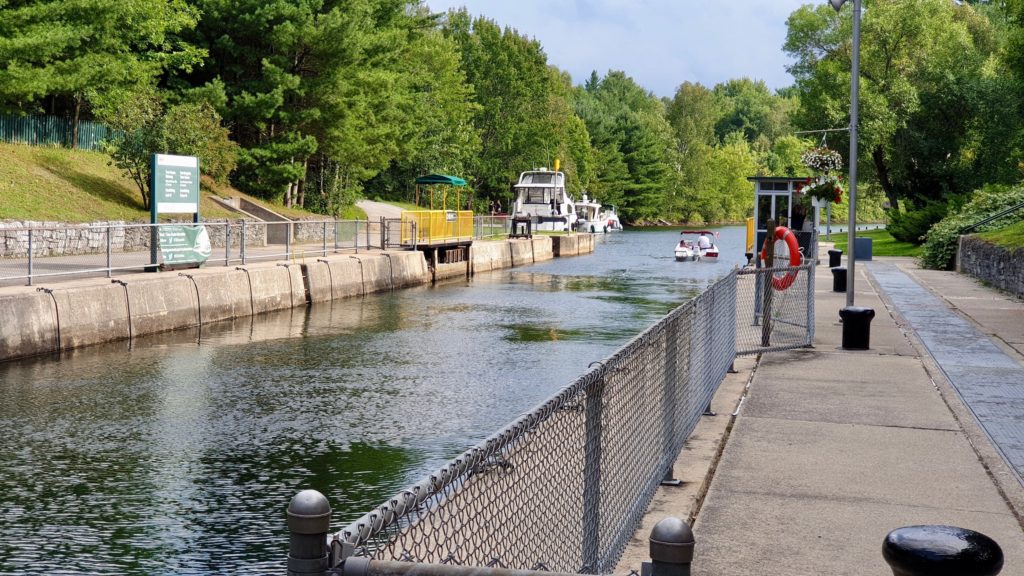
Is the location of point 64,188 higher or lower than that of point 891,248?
higher

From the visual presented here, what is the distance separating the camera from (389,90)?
57.2 m

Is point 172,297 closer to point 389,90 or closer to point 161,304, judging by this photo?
point 161,304

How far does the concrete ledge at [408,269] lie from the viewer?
37.5 m

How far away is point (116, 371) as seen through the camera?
18.1 metres

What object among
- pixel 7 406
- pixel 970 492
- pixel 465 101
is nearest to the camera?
pixel 970 492

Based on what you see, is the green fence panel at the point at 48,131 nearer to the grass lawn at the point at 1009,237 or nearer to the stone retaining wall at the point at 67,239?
the stone retaining wall at the point at 67,239

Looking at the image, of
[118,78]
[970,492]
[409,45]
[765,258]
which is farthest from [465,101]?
[970,492]

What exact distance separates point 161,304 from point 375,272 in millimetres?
12539

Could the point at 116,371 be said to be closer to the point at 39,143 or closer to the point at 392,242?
the point at 392,242

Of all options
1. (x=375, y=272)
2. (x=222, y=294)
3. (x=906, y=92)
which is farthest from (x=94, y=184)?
(x=906, y=92)

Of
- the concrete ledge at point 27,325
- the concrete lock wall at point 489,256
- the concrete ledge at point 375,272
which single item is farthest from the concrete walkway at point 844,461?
the concrete lock wall at point 489,256

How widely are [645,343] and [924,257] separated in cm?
3880

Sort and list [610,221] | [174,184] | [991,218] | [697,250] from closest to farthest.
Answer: [174,184], [991,218], [697,250], [610,221]

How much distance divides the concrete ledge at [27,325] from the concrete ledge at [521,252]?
3444 centimetres
